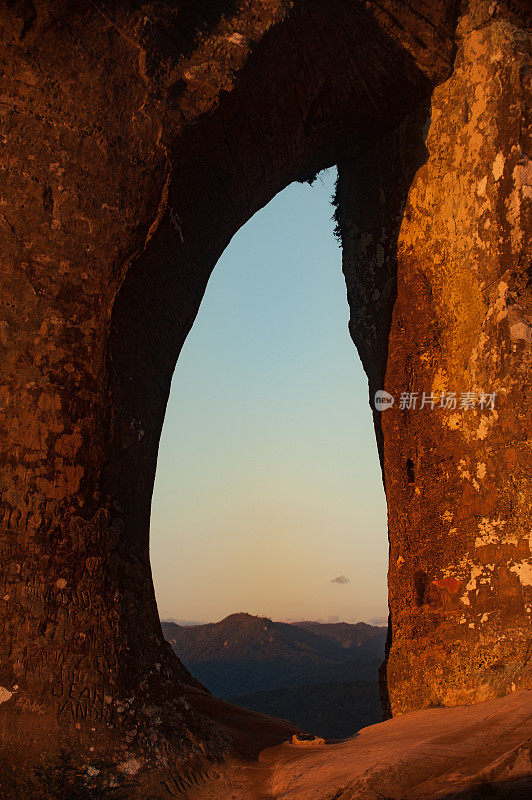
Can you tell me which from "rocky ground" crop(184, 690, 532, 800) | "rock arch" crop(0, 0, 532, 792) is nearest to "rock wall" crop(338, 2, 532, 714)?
"rock arch" crop(0, 0, 532, 792)

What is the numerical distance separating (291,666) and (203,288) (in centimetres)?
2290

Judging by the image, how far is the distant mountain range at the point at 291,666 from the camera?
14516 millimetres

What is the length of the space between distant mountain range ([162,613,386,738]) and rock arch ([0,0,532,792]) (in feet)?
35.1

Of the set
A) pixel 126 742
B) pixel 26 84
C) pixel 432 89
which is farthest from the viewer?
pixel 432 89

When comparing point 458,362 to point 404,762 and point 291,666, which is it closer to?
point 404,762

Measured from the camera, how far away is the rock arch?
2895 millimetres

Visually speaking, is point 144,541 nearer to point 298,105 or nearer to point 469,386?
point 469,386

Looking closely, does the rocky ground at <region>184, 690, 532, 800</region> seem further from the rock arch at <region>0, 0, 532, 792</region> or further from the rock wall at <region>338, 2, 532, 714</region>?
the rock wall at <region>338, 2, 532, 714</region>

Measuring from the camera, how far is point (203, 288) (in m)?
4.25

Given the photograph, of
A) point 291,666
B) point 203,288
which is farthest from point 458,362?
point 291,666

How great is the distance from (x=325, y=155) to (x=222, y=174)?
1.42 metres

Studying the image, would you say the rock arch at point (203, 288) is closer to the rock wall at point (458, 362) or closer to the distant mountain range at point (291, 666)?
the rock wall at point (458, 362)

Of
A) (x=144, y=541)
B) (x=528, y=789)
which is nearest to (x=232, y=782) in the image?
(x=144, y=541)

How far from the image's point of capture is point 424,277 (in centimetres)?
464
